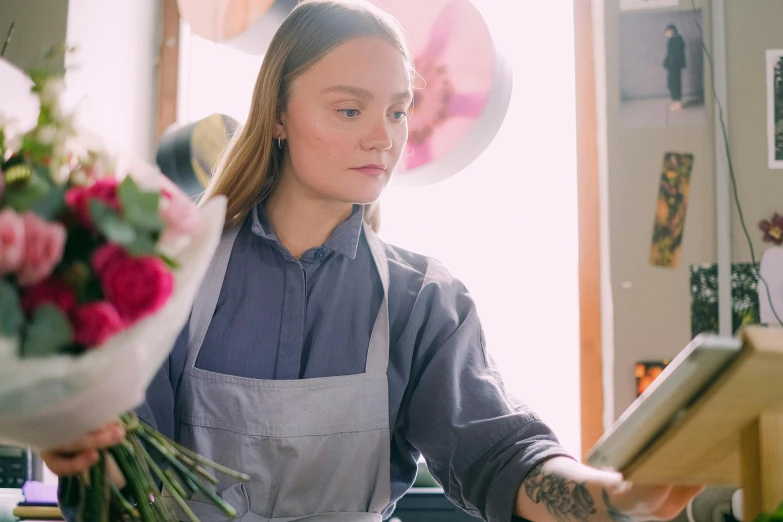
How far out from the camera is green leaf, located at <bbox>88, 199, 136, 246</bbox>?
63 cm

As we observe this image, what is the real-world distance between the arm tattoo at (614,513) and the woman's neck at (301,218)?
71 cm

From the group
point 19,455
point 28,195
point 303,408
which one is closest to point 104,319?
point 28,195

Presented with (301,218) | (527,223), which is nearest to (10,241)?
(301,218)

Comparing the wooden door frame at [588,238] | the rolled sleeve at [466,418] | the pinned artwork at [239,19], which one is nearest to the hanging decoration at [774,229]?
the wooden door frame at [588,238]

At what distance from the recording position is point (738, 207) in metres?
1.93

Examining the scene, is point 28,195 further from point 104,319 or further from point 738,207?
point 738,207

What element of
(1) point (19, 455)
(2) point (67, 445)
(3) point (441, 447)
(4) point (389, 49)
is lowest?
(1) point (19, 455)

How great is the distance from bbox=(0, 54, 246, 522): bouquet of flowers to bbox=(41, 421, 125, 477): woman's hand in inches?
1.6

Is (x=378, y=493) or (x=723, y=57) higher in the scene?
(x=723, y=57)

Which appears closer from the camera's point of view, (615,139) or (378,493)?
(378,493)

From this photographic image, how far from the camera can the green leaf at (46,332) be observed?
61 centimetres

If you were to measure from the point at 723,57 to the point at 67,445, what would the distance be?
5.90 feet

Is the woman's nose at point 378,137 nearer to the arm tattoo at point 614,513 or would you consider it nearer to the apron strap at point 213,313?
the apron strap at point 213,313

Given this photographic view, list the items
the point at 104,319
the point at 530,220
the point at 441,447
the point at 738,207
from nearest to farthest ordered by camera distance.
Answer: the point at 104,319 < the point at 441,447 < the point at 738,207 < the point at 530,220
